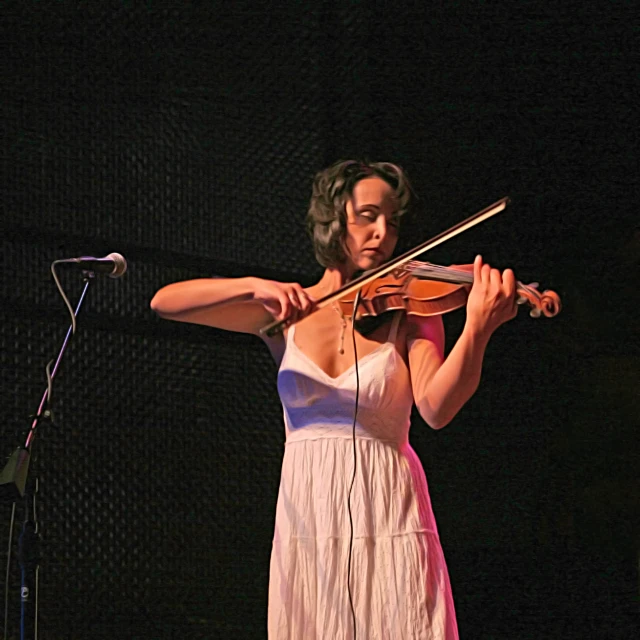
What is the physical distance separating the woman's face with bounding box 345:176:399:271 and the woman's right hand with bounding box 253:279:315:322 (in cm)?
26

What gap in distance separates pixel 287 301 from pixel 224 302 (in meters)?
0.21

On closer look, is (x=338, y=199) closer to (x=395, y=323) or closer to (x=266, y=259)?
(x=395, y=323)

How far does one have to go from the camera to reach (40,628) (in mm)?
2525

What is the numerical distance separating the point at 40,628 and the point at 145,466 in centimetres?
50

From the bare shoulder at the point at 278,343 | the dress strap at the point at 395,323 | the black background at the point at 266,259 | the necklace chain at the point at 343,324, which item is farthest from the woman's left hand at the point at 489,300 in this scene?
the black background at the point at 266,259

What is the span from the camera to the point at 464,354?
2.02 metres

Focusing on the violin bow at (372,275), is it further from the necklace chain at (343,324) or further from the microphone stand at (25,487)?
the microphone stand at (25,487)

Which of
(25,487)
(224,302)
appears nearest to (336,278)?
(224,302)

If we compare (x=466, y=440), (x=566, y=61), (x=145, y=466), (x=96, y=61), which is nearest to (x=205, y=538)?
(x=145, y=466)

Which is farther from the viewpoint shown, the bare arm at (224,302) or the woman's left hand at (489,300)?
the bare arm at (224,302)

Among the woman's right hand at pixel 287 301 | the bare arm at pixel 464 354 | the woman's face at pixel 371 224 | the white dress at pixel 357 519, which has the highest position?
the woman's face at pixel 371 224

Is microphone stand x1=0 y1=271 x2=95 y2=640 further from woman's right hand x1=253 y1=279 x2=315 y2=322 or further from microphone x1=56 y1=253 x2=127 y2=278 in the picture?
woman's right hand x1=253 y1=279 x2=315 y2=322

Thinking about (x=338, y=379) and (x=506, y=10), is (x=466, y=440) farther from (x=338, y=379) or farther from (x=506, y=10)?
(x=506, y=10)

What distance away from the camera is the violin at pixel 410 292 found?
81.1 inches
